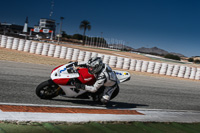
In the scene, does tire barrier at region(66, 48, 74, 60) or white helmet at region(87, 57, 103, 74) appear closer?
white helmet at region(87, 57, 103, 74)

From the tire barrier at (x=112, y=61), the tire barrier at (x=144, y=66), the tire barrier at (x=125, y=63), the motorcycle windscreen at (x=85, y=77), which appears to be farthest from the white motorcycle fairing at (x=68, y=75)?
the tire barrier at (x=144, y=66)

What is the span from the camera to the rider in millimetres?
6412

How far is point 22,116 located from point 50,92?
6.84ft

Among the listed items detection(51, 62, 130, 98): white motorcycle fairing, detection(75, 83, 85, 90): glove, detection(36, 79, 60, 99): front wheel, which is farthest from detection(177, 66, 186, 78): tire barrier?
detection(36, 79, 60, 99): front wheel

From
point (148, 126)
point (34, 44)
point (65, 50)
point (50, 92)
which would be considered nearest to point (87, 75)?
point (50, 92)

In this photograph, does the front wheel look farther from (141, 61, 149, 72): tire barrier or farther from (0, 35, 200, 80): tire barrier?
(141, 61, 149, 72): tire barrier

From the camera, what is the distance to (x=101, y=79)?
6.53m

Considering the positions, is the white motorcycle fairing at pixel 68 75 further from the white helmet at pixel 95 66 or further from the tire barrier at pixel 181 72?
the tire barrier at pixel 181 72

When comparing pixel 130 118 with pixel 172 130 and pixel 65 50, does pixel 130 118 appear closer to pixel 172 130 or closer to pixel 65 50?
pixel 172 130

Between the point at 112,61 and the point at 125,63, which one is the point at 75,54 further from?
the point at 125,63

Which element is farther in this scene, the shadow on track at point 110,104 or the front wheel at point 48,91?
the shadow on track at point 110,104

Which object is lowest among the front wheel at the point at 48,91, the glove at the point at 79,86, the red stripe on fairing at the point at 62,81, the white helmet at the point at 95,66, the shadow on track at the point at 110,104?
the shadow on track at the point at 110,104

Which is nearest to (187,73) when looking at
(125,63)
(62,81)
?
(125,63)

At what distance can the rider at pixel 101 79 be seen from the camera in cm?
641
